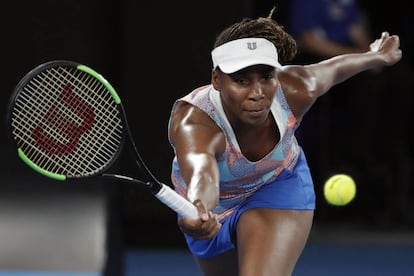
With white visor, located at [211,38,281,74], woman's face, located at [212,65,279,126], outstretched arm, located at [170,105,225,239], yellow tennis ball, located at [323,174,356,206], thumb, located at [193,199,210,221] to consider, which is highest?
white visor, located at [211,38,281,74]

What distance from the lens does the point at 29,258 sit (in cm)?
679

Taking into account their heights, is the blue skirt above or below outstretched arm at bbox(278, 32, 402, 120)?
below

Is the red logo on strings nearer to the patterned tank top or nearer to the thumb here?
the patterned tank top

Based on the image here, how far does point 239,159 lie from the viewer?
15.0ft

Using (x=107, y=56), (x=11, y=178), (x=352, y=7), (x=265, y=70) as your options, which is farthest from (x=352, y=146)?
(x=265, y=70)

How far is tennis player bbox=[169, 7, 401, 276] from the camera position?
4297 mm

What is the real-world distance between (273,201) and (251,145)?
0.26 m

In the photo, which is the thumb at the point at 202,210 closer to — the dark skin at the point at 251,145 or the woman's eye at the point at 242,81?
the dark skin at the point at 251,145

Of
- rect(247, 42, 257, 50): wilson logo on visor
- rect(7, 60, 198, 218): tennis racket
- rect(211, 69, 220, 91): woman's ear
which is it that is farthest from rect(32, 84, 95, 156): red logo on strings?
rect(247, 42, 257, 50): wilson logo on visor

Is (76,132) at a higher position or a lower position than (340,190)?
higher

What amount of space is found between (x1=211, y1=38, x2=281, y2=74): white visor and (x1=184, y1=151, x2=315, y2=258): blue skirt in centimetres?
59

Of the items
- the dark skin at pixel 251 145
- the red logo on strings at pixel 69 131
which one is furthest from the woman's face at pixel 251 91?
the red logo on strings at pixel 69 131

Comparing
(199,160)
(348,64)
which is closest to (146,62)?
(348,64)

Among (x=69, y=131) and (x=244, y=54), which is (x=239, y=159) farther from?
(x=69, y=131)
